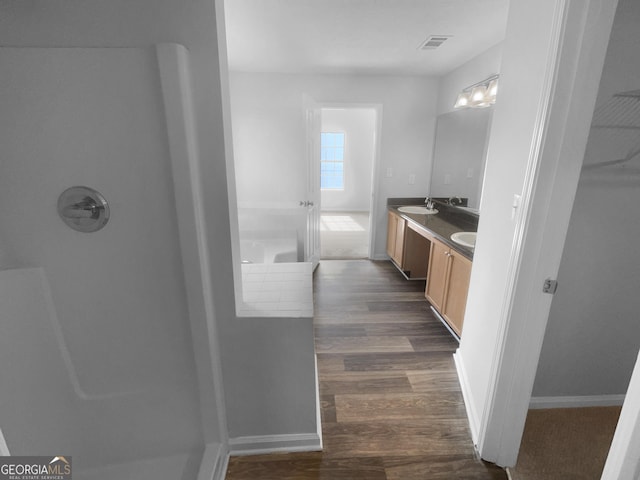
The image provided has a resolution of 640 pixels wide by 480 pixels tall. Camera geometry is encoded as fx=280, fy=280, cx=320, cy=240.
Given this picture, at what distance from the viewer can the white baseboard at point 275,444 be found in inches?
55.8

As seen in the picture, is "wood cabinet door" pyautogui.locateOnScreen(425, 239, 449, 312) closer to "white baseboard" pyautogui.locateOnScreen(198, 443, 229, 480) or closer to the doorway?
"white baseboard" pyautogui.locateOnScreen(198, 443, 229, 480)

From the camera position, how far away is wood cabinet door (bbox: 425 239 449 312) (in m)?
2.39

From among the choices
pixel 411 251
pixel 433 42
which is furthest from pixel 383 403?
pixel 433 42

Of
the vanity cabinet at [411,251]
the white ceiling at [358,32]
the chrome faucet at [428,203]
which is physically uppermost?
the white ceiling at [358,32]

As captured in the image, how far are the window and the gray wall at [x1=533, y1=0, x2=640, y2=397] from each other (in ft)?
19.5

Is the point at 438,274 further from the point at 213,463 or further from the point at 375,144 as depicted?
the point at 213,463

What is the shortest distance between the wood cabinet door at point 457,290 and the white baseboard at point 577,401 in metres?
0.62

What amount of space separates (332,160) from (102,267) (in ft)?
22.1

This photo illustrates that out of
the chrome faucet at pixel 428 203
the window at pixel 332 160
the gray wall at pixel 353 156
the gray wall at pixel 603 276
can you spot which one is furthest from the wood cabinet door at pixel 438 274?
the window at pixel 332 160

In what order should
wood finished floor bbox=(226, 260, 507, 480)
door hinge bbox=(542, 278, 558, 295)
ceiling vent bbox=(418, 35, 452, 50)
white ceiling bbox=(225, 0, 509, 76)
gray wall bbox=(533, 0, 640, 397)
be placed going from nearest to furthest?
door hinge bbox=(542, 278, 558, 295)
gray wall bbox=(533, 0, 640, 397)
wood finished floor bbox=(226, 260, 507, 480)
white ceiling bbox=(225, 0, 509, 76)
ceiling vent bbox=(418, 35, 452, 50)

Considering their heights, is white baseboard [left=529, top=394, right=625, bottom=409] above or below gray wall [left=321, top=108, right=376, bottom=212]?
below

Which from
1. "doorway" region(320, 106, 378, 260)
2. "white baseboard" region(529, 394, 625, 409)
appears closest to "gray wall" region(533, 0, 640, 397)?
"white baseboard" region(529, 394, 625, 409)

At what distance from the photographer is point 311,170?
10.5 ft

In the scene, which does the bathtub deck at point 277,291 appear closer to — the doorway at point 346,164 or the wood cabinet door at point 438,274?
the wood cabinet door at point 438,274
